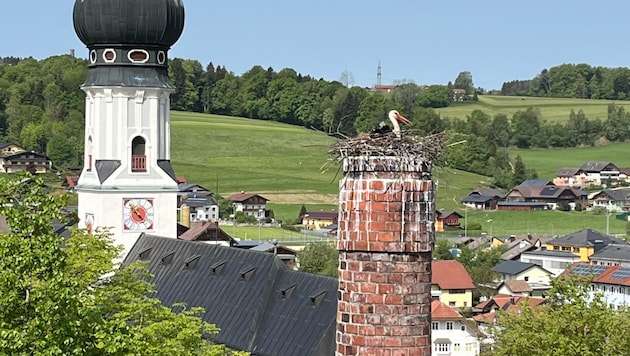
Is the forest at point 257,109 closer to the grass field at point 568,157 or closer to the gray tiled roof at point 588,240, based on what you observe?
the grass field at point 568,157

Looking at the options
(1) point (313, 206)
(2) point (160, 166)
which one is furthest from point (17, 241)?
(1) point (313, 206)

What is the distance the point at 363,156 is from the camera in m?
14.8

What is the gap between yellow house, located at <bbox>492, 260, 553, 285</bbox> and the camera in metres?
94.1

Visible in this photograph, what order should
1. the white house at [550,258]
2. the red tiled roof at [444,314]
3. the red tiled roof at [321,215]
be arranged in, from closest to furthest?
the red tiled roof at [444,314] → the white house at [550,258] → the red tiled roof at [321,215]

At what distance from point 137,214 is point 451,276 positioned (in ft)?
124

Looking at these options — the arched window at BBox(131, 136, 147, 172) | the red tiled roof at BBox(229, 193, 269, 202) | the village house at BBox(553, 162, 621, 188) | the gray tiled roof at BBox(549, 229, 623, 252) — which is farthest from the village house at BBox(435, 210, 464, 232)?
the arched window at BBox(131, 136, 147, 172)

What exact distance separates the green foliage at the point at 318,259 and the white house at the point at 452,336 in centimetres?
1165

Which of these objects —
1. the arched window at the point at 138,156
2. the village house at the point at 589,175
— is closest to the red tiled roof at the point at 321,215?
the village house at the point at 589,175

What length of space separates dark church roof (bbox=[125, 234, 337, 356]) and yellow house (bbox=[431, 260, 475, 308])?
124 ft

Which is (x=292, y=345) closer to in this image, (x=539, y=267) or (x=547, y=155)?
(x=539, y=267)

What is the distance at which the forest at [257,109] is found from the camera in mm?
157375

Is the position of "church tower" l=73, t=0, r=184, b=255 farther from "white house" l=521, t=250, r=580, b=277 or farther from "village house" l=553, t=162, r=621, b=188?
"village house" l=553, t=162, r=621, b=188

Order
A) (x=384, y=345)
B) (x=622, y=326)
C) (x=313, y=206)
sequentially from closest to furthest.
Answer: (x=384, y=345) → (x=622, y=326) → (x=313, y=206)

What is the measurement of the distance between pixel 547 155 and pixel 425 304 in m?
184
